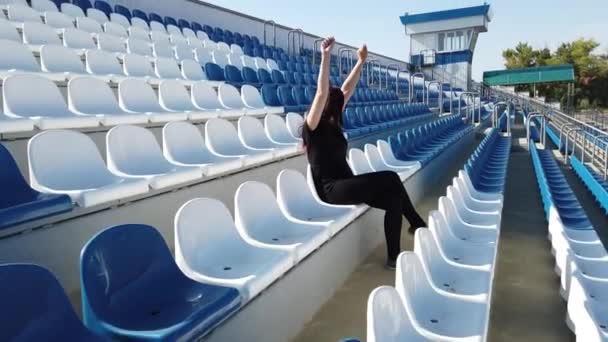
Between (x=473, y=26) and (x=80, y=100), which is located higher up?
(x=473, y=26)

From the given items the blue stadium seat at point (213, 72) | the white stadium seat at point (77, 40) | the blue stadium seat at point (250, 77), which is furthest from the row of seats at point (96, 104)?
the blue stadium seat at point (250, 77)

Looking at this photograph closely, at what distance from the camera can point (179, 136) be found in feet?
8.41

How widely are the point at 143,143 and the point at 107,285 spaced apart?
125 centimetres

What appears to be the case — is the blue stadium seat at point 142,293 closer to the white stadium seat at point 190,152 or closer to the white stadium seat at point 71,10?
the white stadium seat at point 190,152

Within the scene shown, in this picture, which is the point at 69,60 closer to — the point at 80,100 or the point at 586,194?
the point at 80,100

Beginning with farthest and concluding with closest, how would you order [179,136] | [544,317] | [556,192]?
[556,192]
[179,136]
[544,317]

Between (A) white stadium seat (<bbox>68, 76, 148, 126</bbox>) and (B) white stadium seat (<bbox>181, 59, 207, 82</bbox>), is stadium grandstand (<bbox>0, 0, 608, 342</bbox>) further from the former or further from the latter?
(B) white stadium seat (<bbox>181, 59, 207, 82</bbox>)

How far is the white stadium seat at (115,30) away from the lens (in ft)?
17.0

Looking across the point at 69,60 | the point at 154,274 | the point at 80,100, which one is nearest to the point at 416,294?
the point at 154,274

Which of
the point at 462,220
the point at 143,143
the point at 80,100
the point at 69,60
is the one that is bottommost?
the point at 462,220

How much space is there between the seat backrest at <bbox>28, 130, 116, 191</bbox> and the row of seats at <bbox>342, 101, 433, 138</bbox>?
253cm

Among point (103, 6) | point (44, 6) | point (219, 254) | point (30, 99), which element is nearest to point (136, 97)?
point (30, 99)

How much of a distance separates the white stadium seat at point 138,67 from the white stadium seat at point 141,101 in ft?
1.97

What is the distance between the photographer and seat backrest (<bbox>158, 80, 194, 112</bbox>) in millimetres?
3352
